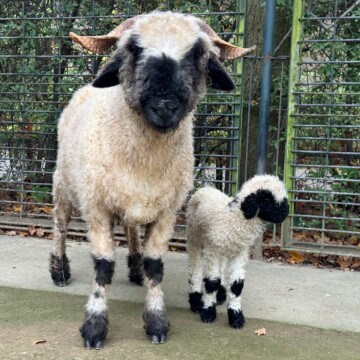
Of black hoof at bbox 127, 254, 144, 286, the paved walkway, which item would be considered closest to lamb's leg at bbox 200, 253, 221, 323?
the paved walkway

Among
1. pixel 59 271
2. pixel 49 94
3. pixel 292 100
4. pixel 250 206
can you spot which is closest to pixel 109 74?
pixel 250 206

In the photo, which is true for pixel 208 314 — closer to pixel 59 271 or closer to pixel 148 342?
pixel 148 342

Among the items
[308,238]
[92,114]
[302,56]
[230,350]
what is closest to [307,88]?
[302,56]

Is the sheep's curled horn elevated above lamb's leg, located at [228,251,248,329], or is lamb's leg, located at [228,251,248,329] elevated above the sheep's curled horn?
the sheep's curled horn

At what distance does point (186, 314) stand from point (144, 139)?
4.94 ft

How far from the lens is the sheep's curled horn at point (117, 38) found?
3.87m

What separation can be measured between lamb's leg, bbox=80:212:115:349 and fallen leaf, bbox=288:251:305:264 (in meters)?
2.69

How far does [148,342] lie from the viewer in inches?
144

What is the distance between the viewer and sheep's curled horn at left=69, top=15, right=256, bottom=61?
12.7 ft

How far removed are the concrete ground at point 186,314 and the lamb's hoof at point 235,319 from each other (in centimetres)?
5

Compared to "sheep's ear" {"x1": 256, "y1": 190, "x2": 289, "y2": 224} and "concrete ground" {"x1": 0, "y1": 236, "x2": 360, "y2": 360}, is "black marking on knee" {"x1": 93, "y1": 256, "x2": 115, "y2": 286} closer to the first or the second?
"concrete ground" {"x1": 0, "y1": 236, "x2": 360, "y2": 360}

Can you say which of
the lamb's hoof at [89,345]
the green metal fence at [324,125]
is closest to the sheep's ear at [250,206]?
the lamb's hoof at [89,345]

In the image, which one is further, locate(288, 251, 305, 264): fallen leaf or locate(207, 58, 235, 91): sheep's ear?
locate(288, 251, 305, 264): fallen leaf

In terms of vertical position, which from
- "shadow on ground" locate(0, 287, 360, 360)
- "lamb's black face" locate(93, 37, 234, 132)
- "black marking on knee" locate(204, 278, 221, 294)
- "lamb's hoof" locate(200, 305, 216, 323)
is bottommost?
"shadow on ground" locate(0, 287, 360, 360)
